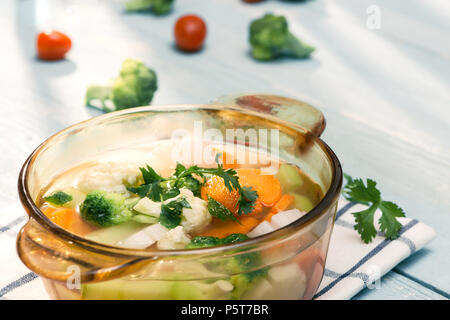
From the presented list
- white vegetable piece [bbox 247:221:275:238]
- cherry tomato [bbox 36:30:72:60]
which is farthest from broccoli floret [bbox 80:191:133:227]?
cherry tomato [bbox 36:30:72:60]

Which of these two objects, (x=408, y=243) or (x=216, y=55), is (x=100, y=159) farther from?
(x=216, y=55)

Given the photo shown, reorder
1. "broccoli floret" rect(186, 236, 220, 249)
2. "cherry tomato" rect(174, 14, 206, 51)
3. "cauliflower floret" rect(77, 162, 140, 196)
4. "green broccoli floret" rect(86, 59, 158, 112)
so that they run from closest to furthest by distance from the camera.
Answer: "broccoli floret" rect(186, 236, 220, 249) < "cauliflower floret" rect(77, 162, 140, 196) < "green broccoli floret" rect(86, 59, 158, 112) < "cherry tomato" rect(174, 14, 206, 51)

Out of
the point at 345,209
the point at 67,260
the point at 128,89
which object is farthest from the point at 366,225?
the point at 128,89

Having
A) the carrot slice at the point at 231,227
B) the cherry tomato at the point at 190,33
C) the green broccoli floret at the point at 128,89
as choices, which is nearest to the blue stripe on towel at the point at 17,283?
the carrot slice at the point at 231,227

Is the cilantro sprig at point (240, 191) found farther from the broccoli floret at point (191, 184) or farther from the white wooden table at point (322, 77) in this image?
the white wooden table at point (322, 77)

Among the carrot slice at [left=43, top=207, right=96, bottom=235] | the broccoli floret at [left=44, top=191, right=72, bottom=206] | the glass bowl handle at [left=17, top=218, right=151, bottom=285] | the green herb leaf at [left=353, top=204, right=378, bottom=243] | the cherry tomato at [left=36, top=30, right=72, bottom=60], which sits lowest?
the cherry tomato at [left=36, top=30, right=72, bottom=60]

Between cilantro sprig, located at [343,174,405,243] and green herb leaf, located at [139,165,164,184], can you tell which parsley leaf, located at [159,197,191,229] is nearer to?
green herb leaf, located at [139,165,164,184]
